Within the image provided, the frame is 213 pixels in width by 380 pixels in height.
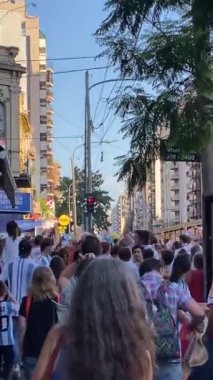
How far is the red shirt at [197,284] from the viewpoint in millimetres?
10359

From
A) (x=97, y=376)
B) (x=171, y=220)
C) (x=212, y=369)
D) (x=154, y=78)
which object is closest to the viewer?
(x=97, y=376)

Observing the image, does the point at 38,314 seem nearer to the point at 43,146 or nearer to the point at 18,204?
the point at 18,204

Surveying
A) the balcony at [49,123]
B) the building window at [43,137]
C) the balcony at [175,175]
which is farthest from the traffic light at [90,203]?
the balcony at [175,175]

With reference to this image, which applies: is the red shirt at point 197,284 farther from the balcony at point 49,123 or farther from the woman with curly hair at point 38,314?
the balcony at point 49,123

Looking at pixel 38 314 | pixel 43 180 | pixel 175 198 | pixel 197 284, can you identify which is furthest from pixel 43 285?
pixel 175 198

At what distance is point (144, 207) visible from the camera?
632ft

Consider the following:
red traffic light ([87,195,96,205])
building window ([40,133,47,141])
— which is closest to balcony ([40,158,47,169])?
building window ([40,133,47,141])

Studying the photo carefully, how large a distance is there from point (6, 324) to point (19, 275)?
953 millimetres

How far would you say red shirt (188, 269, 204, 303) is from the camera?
1036cm

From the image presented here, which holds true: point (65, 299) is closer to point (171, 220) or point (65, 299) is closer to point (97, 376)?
point (97, 376)

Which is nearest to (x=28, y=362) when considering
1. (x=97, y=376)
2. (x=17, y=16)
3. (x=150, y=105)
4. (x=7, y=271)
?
(x=150, y=105)

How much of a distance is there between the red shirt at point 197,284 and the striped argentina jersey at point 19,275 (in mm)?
2184

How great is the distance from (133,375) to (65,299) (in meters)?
3.97

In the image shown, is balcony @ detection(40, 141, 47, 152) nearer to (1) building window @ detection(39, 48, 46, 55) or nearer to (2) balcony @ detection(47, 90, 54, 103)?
(2) balcony @ detection(47, 90, 54, 103)
